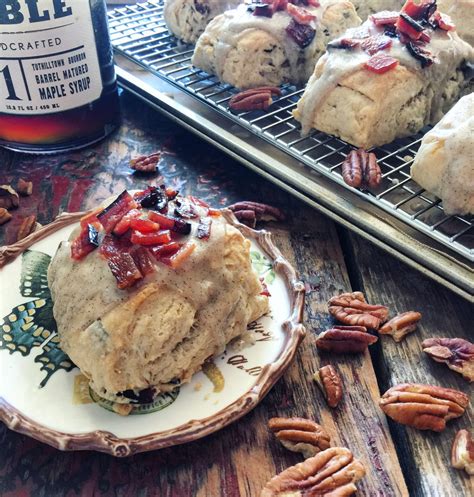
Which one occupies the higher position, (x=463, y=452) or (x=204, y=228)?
(x=204, y=228)

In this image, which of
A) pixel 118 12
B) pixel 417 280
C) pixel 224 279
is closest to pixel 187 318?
pixel 224 279

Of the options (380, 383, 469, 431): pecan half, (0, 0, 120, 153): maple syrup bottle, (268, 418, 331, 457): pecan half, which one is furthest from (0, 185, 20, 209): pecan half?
(380, 383, 469, 431): pecan half

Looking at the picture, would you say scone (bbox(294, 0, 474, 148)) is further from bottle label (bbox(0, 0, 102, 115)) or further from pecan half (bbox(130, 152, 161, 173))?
bottle label (bbox(0, 0, 102, 115))

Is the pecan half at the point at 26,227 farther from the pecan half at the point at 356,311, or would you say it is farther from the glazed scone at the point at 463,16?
the glazed scone at the point at 463,16

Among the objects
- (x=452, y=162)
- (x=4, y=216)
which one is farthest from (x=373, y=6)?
(x=4, y=216)

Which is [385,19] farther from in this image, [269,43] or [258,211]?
[258,211]

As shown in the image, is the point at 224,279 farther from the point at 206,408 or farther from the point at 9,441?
the point at 9,441

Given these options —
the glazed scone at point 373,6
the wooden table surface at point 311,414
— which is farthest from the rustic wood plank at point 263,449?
the glazed scone at point 373,6
